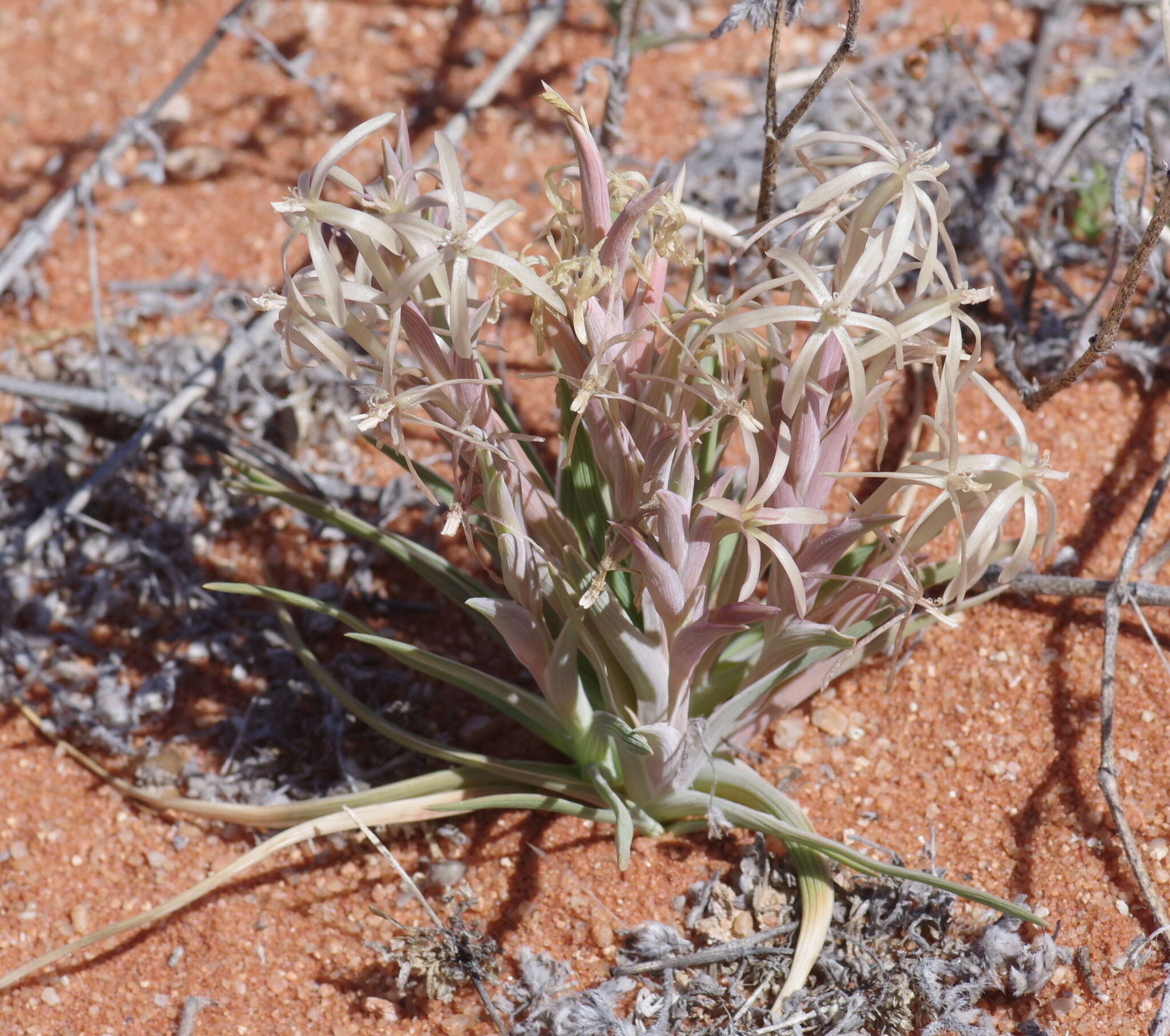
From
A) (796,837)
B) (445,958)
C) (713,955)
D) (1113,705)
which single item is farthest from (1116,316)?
(445,958)

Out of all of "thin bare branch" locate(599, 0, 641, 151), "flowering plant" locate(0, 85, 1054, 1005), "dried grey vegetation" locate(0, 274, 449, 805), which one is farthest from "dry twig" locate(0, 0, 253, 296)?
"flowering plant" locate(0, 85, 1054, 1005)

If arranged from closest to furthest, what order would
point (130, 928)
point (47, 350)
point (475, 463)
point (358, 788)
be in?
point (475, 463), point (130, 928), point (358, 788), point (47, 350)

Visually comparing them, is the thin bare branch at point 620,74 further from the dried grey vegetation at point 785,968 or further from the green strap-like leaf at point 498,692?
the dried grey vegetation at point 785,968

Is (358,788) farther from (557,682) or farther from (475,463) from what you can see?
(475,463)

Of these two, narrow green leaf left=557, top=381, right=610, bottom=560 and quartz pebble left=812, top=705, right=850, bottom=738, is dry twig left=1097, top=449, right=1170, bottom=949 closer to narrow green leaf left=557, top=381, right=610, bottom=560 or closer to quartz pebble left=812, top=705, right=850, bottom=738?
quartz pebble left=812, top=705, right=850, bottom=738

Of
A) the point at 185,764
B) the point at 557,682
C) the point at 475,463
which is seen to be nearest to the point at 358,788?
the point at 185,764

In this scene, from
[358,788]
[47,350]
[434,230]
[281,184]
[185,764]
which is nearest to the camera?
[434,230]
